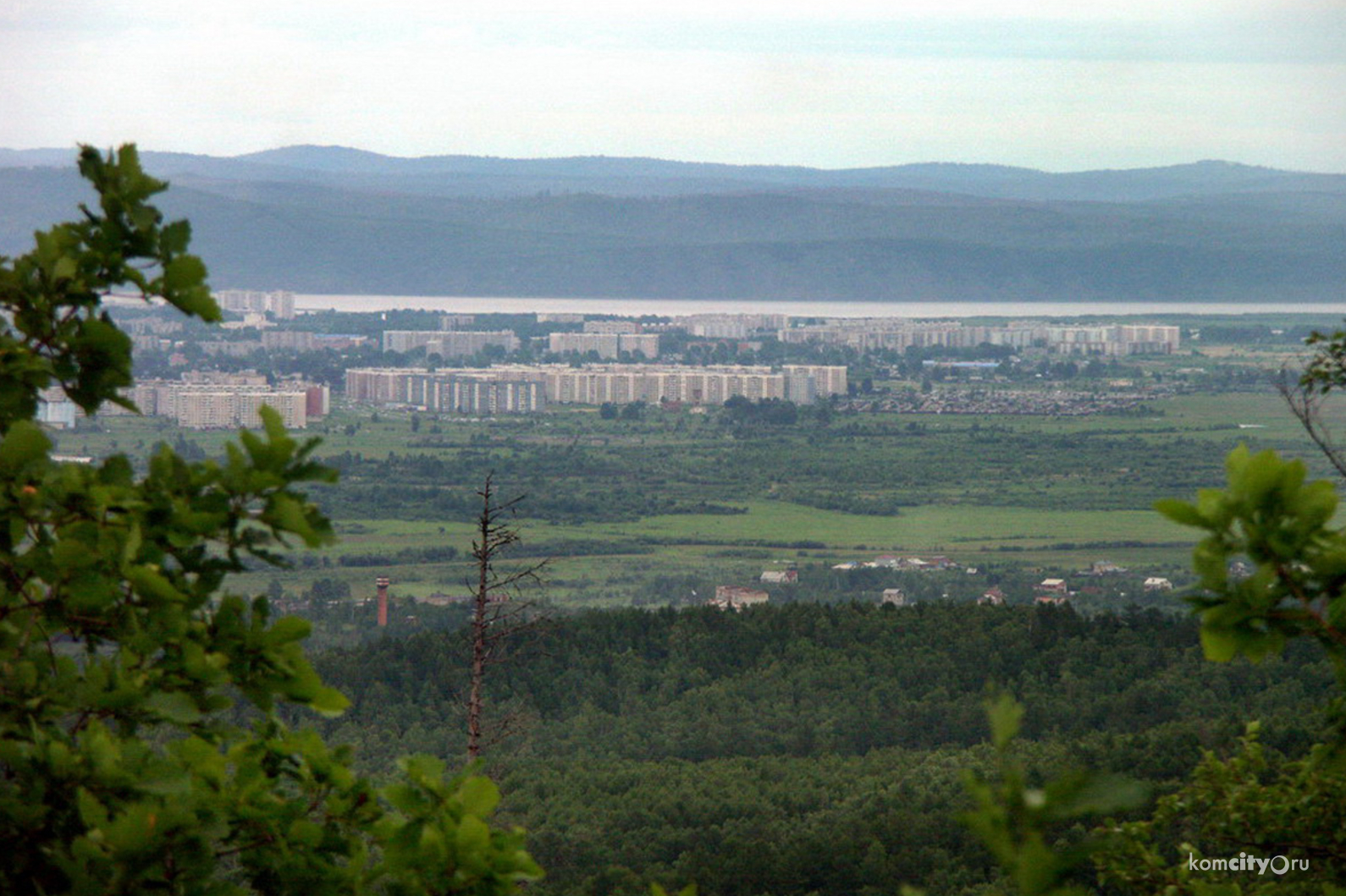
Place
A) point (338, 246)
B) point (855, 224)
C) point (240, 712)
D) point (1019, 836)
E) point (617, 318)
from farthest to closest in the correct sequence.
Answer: point (855, 224)
point (338, 246)
point (617, 318)
point (240, 712)
point (1019, 836)

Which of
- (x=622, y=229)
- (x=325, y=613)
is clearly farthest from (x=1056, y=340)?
(x=325, y=613)

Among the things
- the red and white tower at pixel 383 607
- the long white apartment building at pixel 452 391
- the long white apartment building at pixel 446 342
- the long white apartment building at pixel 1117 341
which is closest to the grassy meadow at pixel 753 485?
the long white apartment building at pixel 452 391

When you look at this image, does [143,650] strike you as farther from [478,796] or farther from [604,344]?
[604,344]

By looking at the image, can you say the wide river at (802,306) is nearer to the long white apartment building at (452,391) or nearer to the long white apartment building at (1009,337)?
the long white apartment building at (1009,337)

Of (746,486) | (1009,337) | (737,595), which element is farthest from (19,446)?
(1009,337)

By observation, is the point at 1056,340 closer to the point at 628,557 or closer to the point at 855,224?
the point at 855,224

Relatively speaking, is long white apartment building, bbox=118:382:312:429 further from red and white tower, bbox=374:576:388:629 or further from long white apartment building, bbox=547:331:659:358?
long white apartment building, bbox=547:331:659:358

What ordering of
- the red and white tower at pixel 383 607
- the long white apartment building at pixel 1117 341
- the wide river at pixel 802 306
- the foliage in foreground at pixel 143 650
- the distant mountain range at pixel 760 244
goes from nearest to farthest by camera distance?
the foliage in foreground at pixel 143 650 < the red and white tower at pixel 383 607 < the long white apartment building at pixel 1117 341 < the wide river at pixel 802 306 < the distant mountain range at pixel 760 244
